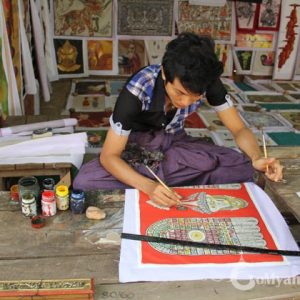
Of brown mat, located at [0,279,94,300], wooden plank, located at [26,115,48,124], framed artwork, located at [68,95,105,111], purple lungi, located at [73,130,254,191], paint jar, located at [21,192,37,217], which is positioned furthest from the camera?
framed artwork, located at [68,95,105,111]

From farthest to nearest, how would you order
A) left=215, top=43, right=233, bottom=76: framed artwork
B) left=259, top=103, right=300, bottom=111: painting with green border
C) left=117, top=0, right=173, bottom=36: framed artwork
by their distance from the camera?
left=215, top=43, right=233, bottom=76: framed artwork → left=117, top=0, right=173, bottom=36: framed artwork → left=259, top=103, right=300, bottom=111: painting with green border

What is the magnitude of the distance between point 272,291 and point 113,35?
11.7 feet

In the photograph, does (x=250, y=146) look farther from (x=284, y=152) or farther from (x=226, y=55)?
(x=226, y=55)

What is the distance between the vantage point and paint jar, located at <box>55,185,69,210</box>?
4.59 feet

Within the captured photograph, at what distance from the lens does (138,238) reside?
1.25 meters

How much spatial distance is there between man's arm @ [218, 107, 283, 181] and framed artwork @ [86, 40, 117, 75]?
2608 millimetres

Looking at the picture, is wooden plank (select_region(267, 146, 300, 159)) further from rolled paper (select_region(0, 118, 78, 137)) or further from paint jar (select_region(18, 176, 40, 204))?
rolled paper (select_region(0, 118, 78, 137))

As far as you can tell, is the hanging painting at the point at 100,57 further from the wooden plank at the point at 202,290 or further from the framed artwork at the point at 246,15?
the wooden plank at the point at 202,290

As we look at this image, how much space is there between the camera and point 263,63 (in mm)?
4508

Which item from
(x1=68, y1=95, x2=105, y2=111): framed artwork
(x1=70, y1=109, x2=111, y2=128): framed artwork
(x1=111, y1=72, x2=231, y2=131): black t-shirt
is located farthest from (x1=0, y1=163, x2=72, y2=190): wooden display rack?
(x1=68, y1=95, x2=105, y2=111): framed artwork

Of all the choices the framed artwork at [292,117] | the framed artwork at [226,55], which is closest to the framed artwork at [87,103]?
the framed artwork at [226,55]

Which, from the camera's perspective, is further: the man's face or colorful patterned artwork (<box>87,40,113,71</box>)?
colorful patterned artwork (<box>87,40,113,71</box>)

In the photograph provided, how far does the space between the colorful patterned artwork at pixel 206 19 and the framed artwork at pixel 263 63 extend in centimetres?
44

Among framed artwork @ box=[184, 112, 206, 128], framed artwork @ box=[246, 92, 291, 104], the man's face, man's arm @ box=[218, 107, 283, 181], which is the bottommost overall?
framed artwork @ box=[184, 112, 206, 128]
